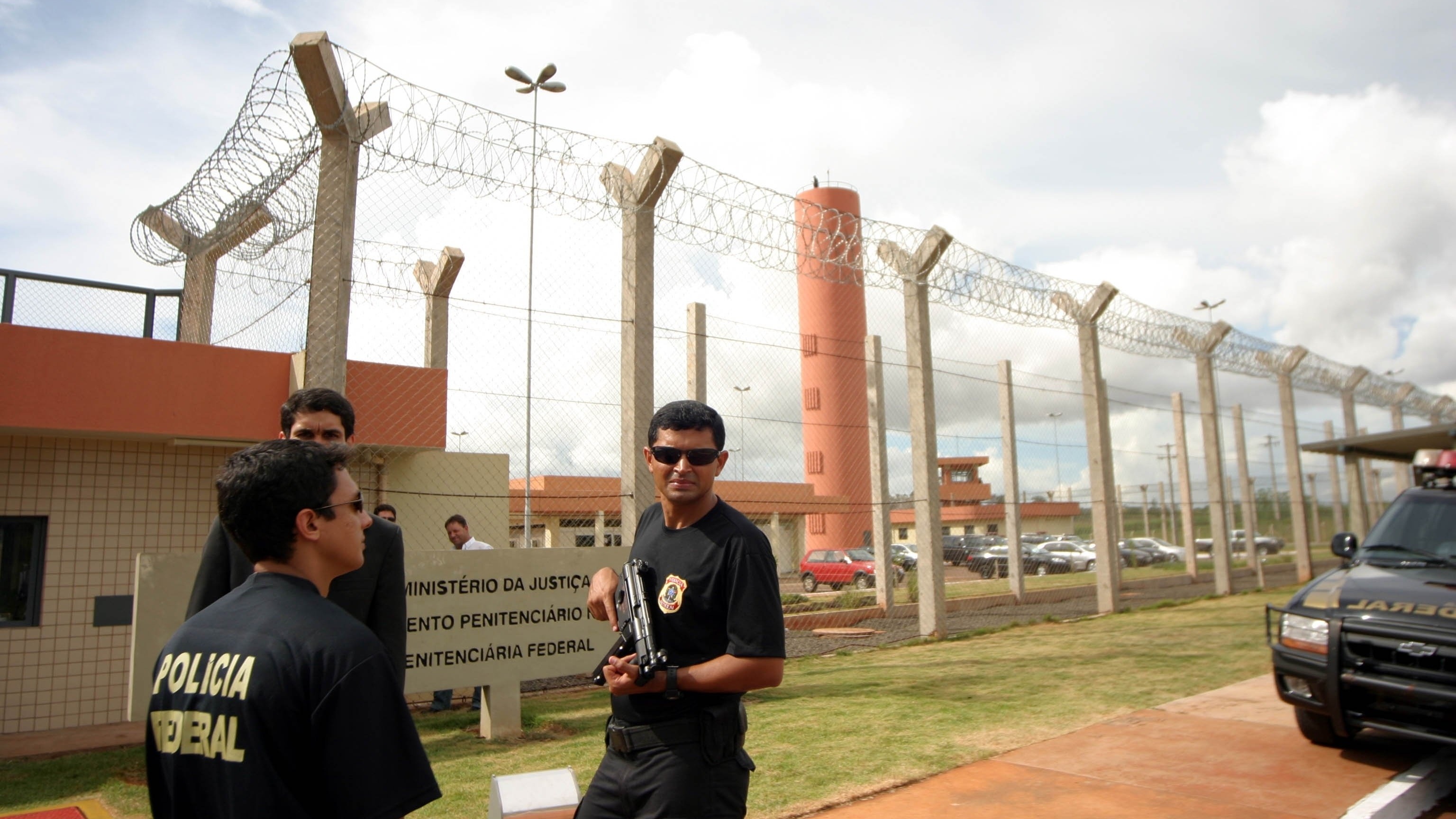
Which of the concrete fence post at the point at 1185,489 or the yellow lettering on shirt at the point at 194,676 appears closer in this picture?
the yellow lettering on shirt at the point at 194,676

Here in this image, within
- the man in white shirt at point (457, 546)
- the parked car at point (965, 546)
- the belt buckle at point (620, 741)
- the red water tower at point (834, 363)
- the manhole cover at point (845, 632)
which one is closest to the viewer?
the belt buckle at point (620, 741)

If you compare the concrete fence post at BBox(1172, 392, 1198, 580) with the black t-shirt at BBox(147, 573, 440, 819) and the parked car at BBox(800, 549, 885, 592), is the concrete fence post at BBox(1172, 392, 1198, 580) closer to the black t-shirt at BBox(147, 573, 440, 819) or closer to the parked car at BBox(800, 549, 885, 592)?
the parked car at BBox(800, 549, 885, 592)

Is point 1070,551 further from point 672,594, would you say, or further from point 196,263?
point 672,594

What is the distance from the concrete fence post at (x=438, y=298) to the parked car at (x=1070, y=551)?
21136 mm

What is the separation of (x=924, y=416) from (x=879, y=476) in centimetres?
173

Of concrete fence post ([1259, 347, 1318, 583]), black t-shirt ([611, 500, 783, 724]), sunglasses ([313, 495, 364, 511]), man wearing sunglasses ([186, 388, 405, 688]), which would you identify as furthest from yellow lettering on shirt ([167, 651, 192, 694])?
concrete fence post ([1259, 347, 1318, 583])

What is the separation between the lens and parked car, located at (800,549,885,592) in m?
19.2

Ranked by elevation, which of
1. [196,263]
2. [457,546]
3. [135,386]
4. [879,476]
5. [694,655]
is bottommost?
[694,655]

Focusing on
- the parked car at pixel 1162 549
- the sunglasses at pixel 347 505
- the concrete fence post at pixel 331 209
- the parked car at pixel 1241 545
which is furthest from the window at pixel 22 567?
the parked car at pixel 1241 545

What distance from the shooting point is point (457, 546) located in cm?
756

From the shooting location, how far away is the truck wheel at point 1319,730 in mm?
5488

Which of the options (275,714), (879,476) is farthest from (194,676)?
(879,476)

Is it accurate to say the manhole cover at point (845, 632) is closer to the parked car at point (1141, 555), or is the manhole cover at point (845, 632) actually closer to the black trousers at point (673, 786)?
the black trousers at point (673, 786)

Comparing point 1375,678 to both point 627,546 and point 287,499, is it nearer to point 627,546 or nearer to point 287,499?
point 627,546
